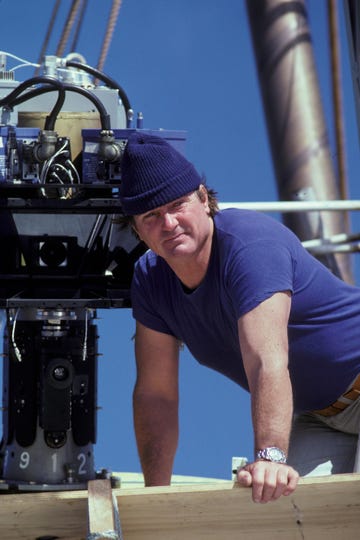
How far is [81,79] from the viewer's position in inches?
103

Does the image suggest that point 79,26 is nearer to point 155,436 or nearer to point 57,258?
point 57,258

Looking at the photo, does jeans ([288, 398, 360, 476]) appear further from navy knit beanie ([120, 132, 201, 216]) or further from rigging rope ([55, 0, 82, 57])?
rigging rope ([55, 0, 82, 57])

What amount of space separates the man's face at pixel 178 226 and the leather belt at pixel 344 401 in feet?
1.41

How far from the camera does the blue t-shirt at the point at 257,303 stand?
5.20 ft

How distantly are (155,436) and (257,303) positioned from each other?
0.49 metres

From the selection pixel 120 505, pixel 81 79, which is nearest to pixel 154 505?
pixel 120 505

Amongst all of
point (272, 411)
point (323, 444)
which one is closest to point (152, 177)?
point (272, 411)

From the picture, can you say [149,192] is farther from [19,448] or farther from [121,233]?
[19,448]

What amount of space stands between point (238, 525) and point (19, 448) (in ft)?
4.06

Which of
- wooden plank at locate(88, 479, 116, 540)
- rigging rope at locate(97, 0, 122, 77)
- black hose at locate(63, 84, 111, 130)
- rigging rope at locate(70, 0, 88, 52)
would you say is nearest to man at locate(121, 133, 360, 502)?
wooden plank at locate(88, 479, 116, 540)

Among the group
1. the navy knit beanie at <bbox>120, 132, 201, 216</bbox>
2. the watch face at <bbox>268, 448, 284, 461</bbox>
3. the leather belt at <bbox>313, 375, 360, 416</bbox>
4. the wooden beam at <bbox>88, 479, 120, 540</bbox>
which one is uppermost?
the navy knit beanie at <bbox>120, 132, 201, 216</bbox>

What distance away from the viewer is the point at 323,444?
6.55ft

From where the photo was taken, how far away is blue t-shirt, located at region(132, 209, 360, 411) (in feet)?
5.20

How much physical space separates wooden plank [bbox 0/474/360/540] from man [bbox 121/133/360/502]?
32mm
